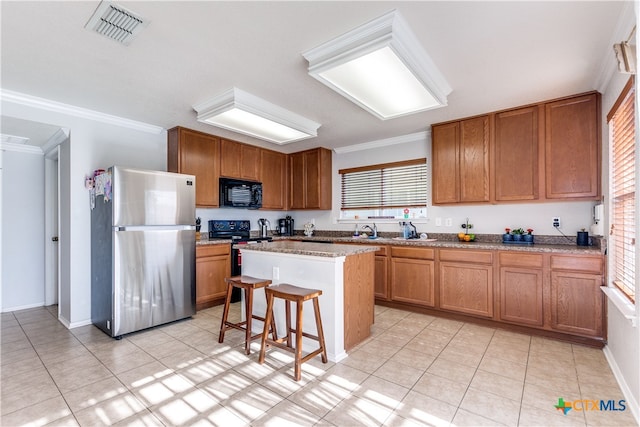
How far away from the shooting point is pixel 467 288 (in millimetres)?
3326

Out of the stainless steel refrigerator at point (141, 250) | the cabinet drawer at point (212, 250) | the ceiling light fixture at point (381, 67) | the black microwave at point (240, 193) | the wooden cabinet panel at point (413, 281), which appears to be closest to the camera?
the ceiling light fixture at point (381, 67)

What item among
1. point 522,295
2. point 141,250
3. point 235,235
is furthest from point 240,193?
point 522,295

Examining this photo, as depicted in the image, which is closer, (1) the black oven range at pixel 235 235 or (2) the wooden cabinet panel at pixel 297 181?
(1) the black oven range at pixel 235 235

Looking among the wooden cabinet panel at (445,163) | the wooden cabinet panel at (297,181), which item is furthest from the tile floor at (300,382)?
the wooden cabinet panel at (297,181)

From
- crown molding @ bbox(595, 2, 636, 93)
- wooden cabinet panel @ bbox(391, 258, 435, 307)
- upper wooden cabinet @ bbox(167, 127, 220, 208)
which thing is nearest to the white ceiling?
crown molding @ bbox(595, 2, 636, 93)

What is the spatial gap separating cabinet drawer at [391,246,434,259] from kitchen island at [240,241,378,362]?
100 cm

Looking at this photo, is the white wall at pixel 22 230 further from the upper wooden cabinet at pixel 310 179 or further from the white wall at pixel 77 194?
the upper wooden cabinet at pixel 310 179

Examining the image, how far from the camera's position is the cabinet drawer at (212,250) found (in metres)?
3.81

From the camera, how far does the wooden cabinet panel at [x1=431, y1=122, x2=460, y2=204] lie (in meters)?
3.65

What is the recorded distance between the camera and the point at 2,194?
153 inches

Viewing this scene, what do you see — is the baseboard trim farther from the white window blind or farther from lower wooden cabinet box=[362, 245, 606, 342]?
the white window blind

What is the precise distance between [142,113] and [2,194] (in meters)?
2.29

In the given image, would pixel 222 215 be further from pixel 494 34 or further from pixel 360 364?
pixel 494 34

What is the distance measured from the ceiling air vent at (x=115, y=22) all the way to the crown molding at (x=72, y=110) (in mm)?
1713
